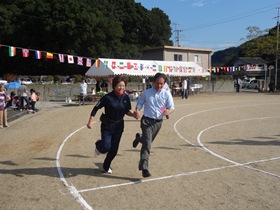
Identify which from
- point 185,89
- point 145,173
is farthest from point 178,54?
point 145,173

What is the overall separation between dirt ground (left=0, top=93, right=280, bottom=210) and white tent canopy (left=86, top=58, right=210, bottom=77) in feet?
47.2

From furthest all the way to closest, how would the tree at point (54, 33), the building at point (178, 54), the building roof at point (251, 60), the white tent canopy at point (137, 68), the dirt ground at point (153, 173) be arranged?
the building roof at point (251, 60) → the building at point (178, 54) → the tree at point (54, 33) → the white tent canopy at point (137, 68) → the dirt ground at point (153, 173)

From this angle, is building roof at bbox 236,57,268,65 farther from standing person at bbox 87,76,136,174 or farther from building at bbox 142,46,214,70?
standing person at bbox 87,76,136,174

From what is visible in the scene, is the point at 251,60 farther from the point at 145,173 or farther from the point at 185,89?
the point at 145,173

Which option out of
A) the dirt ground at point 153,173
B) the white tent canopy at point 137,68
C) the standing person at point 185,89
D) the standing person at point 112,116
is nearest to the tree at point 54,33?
the white tent canopy at point 137,68

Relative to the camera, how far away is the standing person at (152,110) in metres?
5.66

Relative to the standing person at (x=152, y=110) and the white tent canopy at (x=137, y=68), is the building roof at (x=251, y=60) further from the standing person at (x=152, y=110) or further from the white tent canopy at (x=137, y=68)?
the standing person at (x=152, y=110)

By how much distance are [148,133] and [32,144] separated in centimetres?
460

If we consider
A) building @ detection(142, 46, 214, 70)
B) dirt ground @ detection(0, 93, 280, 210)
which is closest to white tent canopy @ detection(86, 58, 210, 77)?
dirt ground @ detection(0, 93, 280, 210)

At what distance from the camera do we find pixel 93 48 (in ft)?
155

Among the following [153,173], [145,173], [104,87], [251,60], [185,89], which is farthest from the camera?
[251,60]

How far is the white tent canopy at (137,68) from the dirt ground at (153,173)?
47.2 feet

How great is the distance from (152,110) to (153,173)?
3.80ft

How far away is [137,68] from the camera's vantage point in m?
26.2
